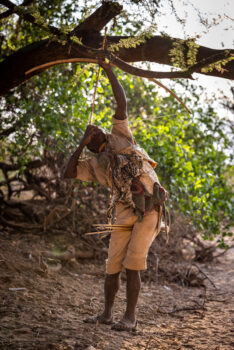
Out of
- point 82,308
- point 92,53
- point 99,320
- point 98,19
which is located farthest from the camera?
point 82,308

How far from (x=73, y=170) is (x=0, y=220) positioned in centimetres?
329

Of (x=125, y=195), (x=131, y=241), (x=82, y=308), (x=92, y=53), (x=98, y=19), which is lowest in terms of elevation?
(x=82, y=308)

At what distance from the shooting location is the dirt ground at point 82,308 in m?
2.78

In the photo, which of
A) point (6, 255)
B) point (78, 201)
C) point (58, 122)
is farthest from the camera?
point (78, 201)

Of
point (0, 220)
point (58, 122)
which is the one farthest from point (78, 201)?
point (58, 122)

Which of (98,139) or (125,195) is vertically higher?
(98,139)

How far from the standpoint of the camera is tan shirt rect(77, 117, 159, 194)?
3.23 metres

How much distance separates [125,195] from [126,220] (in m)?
0.22

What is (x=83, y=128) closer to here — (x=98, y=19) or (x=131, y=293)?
(x=98, y=19)

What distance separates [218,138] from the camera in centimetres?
679

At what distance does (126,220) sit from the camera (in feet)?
10.5

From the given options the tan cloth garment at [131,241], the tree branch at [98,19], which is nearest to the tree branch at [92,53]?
the tree branch at [98,19]

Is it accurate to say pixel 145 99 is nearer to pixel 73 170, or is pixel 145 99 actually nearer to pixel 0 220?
pixel 0 220

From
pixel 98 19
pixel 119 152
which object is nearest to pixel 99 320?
pixel 119 152
